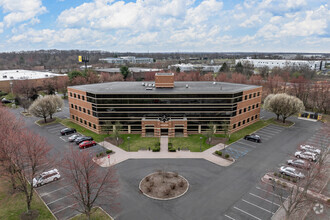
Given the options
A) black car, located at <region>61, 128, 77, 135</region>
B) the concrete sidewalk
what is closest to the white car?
the concrete sidewalk

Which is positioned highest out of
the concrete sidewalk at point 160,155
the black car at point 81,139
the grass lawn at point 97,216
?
the black car at point 81,139

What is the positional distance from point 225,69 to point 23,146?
4797 inches

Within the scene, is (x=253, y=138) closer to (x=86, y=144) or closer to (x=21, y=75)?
(x=86, y=144)

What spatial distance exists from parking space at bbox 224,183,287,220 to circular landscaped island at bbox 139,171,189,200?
6885mm

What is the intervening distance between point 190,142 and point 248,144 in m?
12.0

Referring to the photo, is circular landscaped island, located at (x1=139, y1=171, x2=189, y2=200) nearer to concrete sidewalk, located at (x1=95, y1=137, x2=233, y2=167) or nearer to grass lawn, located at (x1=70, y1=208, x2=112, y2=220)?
grass lawn, located at (x1=70, y1=208, x2=112, y2=220)

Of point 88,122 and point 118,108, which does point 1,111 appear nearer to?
point 88,122

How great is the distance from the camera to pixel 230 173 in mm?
33625

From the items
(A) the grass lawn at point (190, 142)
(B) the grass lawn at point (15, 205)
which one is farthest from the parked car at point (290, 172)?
(B) the grass lawn at point (15, 205)

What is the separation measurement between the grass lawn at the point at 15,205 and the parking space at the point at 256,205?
21243 mm

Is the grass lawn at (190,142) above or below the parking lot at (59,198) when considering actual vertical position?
above

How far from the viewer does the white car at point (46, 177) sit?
3017 cm

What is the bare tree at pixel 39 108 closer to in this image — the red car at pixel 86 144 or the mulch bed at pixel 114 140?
the red car at pixel 86 144

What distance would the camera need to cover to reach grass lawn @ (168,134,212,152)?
4288 centimetres
